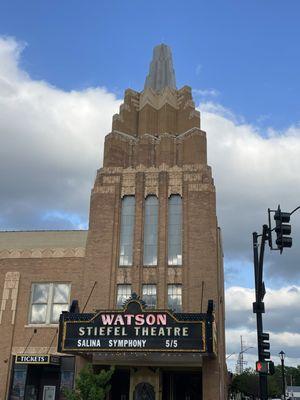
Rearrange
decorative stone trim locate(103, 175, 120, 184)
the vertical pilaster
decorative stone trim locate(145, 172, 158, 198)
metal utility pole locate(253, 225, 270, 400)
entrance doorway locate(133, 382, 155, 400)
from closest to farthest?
metal utility pole locate(253, 225, 270, 400) < entrance doorway locate(133, 382, 155, 400) < the vertical pilaster < decorative stone trim locate(145, 172, 158, 198) < decorative stone trim locate(103, 175, 120, 184)

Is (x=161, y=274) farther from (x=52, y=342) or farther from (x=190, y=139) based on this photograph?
(x=190, y=139)

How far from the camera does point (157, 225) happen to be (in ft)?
104

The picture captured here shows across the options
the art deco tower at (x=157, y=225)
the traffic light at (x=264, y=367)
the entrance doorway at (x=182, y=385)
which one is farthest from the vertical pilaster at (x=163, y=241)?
the traffic light at (x=264, y=367)

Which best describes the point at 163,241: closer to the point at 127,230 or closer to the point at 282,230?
the point at 127,230

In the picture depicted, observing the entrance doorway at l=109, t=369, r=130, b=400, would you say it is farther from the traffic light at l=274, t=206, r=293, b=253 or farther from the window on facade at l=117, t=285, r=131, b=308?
the traffic light at l=274, t=206, r=293, b=253

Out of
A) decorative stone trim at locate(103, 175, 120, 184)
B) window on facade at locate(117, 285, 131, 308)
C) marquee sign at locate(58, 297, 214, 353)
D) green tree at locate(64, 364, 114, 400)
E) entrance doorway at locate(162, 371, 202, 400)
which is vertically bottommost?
green tree at locate(64, 364, 114, 400)

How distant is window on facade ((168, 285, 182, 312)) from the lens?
2939cm

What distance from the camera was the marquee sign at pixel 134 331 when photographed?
24141mm

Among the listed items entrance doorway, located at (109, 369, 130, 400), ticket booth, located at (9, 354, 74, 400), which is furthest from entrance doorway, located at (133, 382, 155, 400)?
ticket booth, located at (9, 354, 74, 400)

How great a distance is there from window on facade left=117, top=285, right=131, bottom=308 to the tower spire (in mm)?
15971

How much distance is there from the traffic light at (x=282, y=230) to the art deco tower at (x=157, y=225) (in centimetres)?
1313

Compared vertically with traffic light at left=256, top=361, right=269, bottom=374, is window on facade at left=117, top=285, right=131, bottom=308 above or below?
above

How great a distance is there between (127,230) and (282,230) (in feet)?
53.9

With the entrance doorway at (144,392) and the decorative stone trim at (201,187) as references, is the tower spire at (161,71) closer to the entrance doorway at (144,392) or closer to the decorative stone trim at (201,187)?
the decorative stone trim at (201,187)
